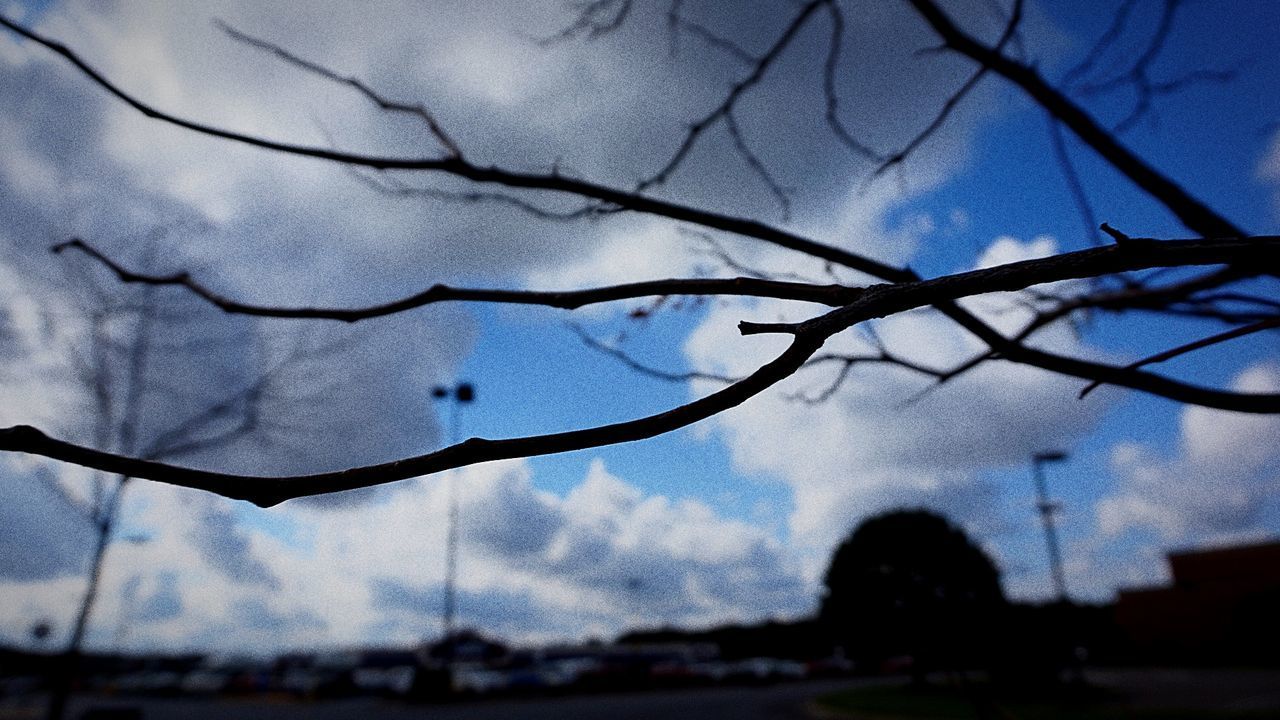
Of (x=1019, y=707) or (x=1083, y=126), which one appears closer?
(x=1083, y=126)

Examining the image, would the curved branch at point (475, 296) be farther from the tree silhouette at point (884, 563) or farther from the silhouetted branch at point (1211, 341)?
the tree silhouette at point (884, 563)

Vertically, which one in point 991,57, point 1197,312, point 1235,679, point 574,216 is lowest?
point 1235,679

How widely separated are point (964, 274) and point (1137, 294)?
2.66m

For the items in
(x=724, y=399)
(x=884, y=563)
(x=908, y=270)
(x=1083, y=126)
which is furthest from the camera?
(x=884, y=563)

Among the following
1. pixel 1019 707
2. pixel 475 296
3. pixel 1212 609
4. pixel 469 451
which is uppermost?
pixel 1212 609

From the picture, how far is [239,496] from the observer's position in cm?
89

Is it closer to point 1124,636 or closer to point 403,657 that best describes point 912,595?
point 1124,636

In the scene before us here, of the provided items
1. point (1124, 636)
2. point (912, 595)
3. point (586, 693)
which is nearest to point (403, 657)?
point (586, 693)

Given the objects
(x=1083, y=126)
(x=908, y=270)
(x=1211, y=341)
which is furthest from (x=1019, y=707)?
(x=1211, y=341)

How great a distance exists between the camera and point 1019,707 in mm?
19797

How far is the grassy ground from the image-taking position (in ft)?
52.5

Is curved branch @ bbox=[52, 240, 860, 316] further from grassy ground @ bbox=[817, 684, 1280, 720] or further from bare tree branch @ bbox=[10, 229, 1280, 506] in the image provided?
grassy ground @ bbox=[817, 684, 1280, 720]

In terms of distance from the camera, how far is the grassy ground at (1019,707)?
16.0m

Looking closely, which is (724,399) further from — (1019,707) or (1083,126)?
(1019,707)
